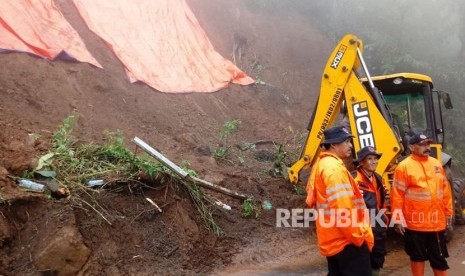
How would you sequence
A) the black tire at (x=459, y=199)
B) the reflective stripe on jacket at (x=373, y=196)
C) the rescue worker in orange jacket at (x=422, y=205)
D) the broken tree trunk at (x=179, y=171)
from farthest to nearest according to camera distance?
the black tire at (x=459, y=199), the broken tree trunk at (x=179, y=171), the rescue worker in orange jacket at (x=422, y=205), the reflective stripe on jacket at (x=373, y=196)

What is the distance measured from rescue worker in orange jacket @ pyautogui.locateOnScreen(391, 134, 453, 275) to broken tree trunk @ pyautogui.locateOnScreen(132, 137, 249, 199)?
101 inches

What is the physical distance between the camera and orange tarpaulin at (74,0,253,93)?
34.3ft

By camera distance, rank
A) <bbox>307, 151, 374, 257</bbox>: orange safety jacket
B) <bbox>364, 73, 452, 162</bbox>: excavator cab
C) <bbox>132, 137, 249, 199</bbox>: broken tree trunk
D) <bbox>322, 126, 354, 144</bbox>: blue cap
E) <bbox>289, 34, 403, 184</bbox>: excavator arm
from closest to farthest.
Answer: <bbox>307, 151, 374, 257</bbox>: orange safety jacket
<bbox>322, 126, 354, 144</bbox>: blue cap
<bbox>132, 137, 249, 199</bbox>: broken tree trunk
<bbox>289, 34, 403, 184</bbox>: excavator arm
<bbox>364, 73, 452, 162</bbox>: excavator cab

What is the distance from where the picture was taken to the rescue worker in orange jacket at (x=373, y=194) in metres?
4.02

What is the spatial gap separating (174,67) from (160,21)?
1.67 meters

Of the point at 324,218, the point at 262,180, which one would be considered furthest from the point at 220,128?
the point at 324,218

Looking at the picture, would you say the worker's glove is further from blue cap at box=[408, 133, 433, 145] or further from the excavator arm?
the excavator arm

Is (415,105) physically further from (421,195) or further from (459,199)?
(421,195)

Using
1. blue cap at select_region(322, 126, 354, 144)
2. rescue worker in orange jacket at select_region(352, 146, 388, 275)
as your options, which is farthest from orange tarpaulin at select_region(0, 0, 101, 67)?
blue cap at select_region(322, 126, 354, 144)

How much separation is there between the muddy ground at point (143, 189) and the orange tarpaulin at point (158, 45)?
0.31 metres

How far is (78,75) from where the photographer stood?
29.7ft

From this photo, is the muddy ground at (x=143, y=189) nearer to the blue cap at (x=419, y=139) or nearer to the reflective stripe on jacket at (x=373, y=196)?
the reflective stripe on jacket at (x=373, y=196)

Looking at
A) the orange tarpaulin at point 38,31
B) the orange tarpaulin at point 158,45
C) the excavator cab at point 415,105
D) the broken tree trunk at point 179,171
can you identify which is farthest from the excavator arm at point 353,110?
the orange tarpaulin at point 38,31

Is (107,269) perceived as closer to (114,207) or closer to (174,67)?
(114,207)
